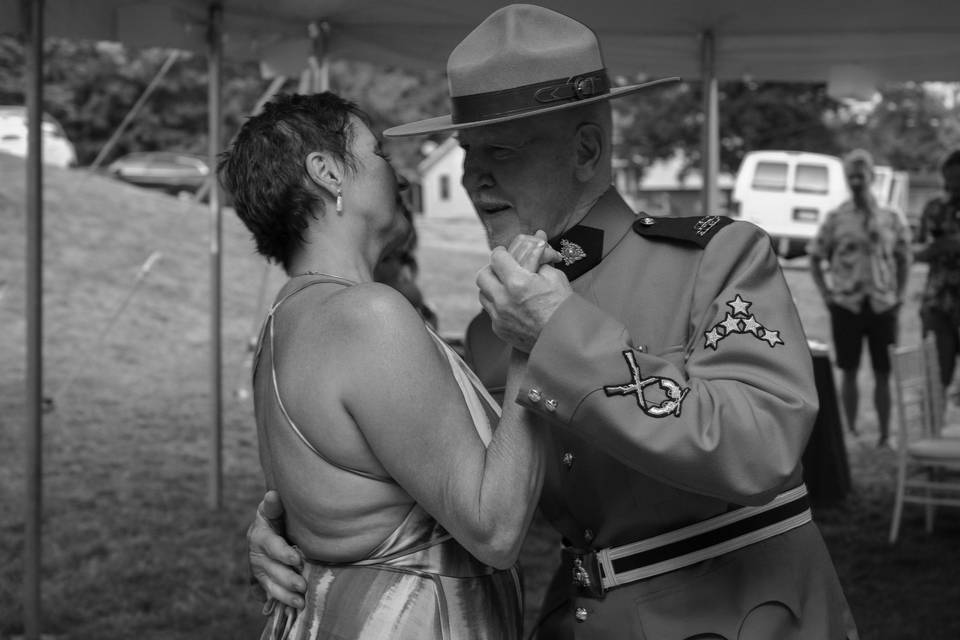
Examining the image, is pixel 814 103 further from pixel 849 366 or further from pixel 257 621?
pixel 257 621

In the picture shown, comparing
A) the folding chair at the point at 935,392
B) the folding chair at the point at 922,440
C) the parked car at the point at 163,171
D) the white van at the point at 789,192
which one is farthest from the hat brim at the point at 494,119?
the parked car at the point at 163,171

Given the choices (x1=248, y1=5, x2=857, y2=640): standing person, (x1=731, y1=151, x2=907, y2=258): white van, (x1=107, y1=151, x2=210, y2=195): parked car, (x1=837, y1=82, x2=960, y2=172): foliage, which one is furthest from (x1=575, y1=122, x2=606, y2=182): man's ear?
(x1=837, y1=82, x2=960, y2=172): foliage

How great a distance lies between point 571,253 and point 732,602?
1.94 ft

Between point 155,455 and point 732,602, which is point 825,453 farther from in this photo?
point 732,602

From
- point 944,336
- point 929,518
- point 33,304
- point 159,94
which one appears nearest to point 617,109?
point 159,94

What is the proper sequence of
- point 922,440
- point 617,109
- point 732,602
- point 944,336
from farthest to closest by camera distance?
point 617,109 → point 944,336 → point 922,440 → point 732,602

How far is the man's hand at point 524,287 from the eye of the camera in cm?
155

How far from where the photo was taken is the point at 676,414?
148 centimetres

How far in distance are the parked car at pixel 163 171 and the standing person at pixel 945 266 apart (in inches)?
683

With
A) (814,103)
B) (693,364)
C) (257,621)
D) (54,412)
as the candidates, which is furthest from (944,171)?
(814,103)

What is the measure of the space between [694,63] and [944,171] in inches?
70.1

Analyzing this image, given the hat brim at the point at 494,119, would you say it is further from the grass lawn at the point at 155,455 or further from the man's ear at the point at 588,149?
the grass lawn at the point at 155,455

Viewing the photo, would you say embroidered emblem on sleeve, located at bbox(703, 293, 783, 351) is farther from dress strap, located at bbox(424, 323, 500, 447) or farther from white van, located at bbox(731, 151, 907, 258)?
white van, located at bbox(731, 151, 907, 258)

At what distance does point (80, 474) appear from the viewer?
24.8 ft
